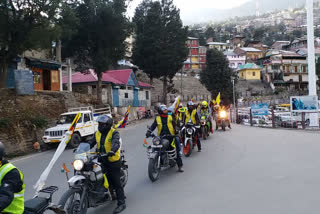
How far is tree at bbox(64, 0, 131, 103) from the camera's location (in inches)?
1002

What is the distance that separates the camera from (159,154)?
707 centimetres

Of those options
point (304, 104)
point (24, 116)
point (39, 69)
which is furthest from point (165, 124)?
point (39, 69)

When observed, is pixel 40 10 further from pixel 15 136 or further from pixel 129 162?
pixel 129 162

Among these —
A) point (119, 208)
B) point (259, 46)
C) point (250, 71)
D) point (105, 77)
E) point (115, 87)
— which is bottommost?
point (119, 208)

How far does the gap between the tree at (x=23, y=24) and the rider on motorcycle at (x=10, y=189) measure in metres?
15.4

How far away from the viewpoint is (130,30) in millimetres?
28047

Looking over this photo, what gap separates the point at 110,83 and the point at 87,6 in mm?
10074

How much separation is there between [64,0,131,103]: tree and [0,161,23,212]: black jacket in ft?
77.3

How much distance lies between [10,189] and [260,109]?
19420 mm

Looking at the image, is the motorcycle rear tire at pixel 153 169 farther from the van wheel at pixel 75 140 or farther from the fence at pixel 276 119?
the fence at pixel 276 119

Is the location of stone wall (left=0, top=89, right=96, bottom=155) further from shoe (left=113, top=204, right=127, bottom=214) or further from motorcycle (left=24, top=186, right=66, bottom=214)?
motorcycle (left=24, top=186, right=66, bottom=214)

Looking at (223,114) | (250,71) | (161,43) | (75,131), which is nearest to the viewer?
(75,131)

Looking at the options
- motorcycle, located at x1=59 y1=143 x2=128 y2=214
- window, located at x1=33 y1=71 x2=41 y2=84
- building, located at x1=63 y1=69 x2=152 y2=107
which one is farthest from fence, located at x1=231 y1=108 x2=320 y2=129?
window, located at x1=33 y1=71 x2=41 y2=84

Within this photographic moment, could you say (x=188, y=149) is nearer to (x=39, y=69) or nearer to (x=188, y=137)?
(x=188, y=137)
